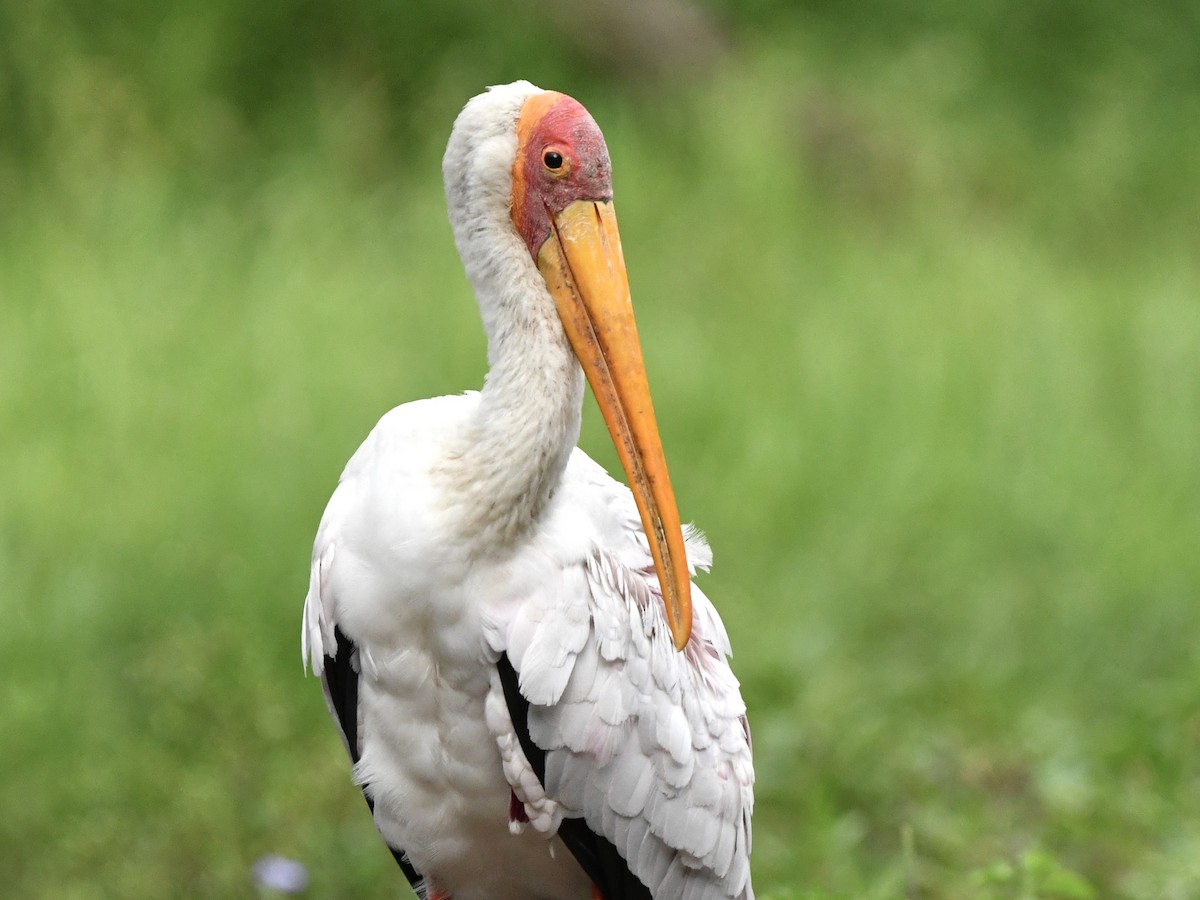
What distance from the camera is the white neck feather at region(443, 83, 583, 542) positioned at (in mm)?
2512

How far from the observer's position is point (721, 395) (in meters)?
5.84

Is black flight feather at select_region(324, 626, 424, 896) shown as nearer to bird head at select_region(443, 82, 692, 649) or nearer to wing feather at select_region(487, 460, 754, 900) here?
wing feather at select_region(487, 460, 754, 900)

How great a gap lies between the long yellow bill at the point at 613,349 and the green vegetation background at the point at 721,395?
0.78 metres

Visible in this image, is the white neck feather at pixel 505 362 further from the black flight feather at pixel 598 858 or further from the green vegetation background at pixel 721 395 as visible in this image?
the green vegetation background at pixel 721 395

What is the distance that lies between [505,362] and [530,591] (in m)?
0.35

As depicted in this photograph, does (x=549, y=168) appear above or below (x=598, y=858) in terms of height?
above

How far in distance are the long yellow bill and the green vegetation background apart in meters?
0.78

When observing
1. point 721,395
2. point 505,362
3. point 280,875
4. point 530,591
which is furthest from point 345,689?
point 721,395

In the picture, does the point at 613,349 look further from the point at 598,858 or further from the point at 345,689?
the point at 598,858

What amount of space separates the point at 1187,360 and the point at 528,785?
4.92 m

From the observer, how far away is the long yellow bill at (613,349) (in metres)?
2.47

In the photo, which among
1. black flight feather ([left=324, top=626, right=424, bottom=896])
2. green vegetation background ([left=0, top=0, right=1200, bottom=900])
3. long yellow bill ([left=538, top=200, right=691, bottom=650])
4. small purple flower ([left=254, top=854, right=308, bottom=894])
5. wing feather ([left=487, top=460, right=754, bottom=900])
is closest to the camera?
long yellow bill ([left=538, top=200, right=691, bottom=650])

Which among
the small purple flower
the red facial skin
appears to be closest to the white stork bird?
the red facial skin

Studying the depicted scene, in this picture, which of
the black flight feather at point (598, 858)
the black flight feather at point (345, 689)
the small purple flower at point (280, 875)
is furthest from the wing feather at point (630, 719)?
the small purple flower at point (280, 875)
